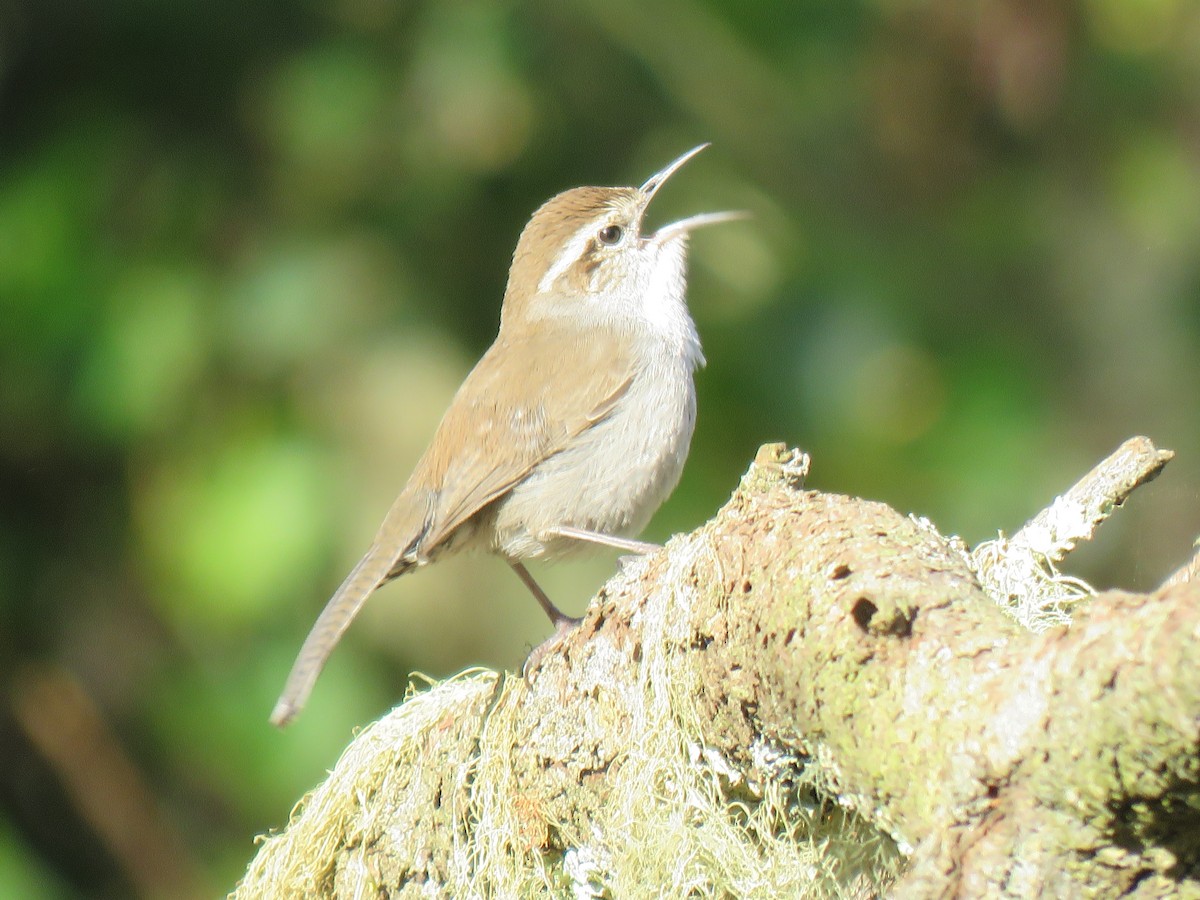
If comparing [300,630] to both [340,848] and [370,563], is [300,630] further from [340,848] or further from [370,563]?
[340,848]

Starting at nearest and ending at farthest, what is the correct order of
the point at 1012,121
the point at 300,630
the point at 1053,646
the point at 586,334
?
the point at 1053,646 → the point at 586,334 → the point at 300,630 → the point at 1012,121

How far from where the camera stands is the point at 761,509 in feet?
7.02

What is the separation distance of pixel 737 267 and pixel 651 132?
2.25 ft

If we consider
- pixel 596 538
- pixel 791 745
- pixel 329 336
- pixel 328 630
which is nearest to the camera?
pixel 791 745

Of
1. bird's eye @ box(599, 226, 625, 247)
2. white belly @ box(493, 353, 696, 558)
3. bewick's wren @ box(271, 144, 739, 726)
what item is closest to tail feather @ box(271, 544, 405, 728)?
bewick's wren @ box(271, 144, 739, 726)

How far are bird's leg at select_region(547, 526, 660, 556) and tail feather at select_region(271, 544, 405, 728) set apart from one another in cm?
46

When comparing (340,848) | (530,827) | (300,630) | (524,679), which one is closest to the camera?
(530,827)

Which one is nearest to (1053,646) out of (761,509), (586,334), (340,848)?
(761,509)

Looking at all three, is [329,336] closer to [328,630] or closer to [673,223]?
[673,223]

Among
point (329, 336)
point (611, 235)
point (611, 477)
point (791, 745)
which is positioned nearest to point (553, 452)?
point (611, 477)

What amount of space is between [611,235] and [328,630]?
68.7 inches

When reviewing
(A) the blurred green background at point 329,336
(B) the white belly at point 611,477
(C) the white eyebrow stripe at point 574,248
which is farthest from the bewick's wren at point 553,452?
(A) the blurred green background at point 329,336

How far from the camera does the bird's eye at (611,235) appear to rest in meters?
4.55

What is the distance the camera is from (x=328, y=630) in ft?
11.5
